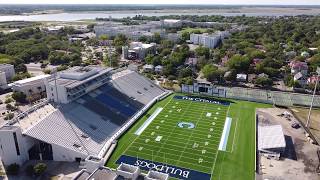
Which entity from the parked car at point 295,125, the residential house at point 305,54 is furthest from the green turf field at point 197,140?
the residential house at point 305,54

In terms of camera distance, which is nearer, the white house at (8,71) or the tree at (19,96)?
the tree at (19,96)

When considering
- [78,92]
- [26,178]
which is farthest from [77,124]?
[26,178]

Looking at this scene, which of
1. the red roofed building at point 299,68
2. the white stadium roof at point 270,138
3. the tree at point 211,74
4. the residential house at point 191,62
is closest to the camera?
the white stadium roof at point 270,138

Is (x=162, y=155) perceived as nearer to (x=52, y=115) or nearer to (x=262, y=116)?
(x=52, y=115)

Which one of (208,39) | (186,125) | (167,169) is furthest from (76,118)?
(208,39)

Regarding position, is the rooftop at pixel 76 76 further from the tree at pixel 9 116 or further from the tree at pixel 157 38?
the tree at pixel 157 38

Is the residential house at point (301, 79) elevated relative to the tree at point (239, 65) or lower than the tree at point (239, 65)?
lower
